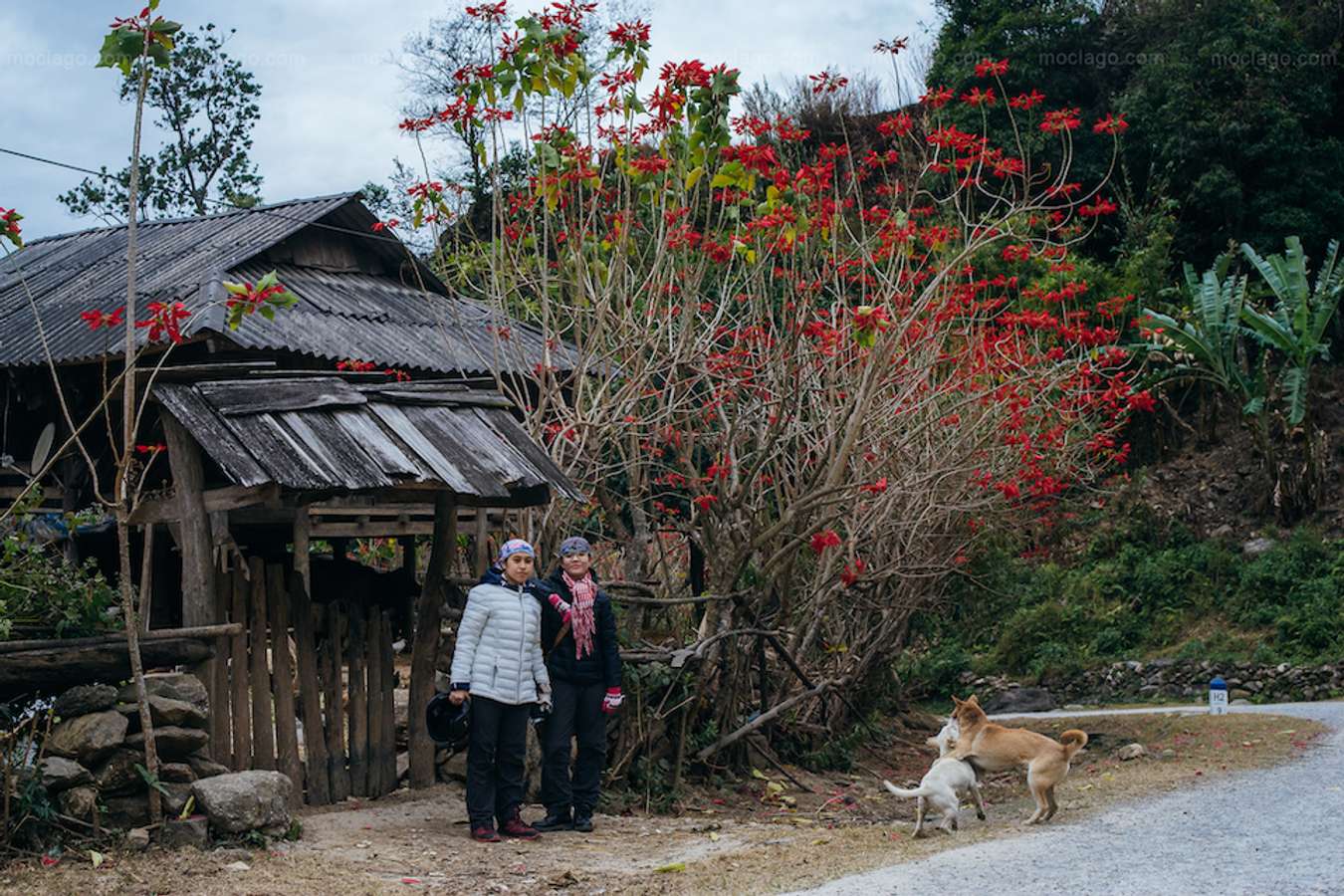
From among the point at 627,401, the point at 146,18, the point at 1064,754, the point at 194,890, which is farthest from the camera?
the point at 627,401

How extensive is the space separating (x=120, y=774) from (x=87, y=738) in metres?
0.24

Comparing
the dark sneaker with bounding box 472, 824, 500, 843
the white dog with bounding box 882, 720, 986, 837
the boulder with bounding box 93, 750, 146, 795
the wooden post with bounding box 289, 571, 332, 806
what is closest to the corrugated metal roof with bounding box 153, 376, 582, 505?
the wooden post with bounding box 289, 571, 332, 806

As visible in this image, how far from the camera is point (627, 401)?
32.1ft

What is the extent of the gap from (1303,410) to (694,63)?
40.7ft

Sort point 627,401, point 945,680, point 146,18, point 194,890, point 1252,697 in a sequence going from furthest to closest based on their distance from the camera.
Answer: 1. point 945,680
2. point 1252,697
3. point 627,401
4. point 146,18
5. point 194,890

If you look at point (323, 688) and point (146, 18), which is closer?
point (146, 18)

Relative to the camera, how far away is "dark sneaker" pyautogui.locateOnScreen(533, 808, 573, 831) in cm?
794

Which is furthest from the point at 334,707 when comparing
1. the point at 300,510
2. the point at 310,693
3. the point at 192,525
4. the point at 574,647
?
the point at 574,647

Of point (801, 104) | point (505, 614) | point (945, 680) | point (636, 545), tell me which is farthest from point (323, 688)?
point (801, 104)

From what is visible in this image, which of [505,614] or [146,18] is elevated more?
[146,18]

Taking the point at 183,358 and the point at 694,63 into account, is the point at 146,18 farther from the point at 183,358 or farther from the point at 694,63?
the point at 183,358

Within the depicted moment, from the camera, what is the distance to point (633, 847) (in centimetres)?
747

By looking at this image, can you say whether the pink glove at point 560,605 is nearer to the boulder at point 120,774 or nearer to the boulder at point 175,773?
the boulder at point 175,773

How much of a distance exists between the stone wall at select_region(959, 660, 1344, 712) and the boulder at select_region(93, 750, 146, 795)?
12.1 metres
